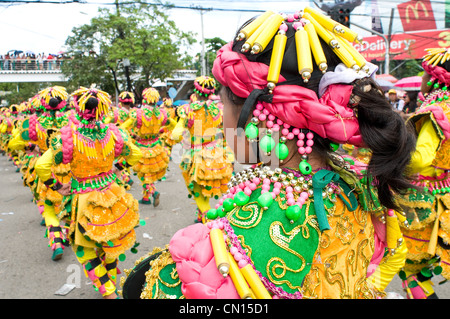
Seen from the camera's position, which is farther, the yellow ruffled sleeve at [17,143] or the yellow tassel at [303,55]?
the yellow ruffled sleeve at [17,143]

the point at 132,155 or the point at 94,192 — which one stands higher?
the point at 132,155

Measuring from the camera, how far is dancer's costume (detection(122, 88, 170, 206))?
6.83m

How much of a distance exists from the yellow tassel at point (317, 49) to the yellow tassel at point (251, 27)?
17cm

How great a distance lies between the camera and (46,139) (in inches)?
194

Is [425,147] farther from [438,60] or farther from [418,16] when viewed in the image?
[418,16]

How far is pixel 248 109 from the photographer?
1173 mm

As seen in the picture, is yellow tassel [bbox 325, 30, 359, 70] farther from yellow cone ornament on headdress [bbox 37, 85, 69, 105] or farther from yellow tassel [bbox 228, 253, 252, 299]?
yellow cone ornament on headdress [bbox 37, 85, 69, 105]

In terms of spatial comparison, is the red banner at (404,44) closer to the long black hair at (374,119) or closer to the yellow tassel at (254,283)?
the long black hair at (374,119)

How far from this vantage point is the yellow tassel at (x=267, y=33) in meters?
1.12

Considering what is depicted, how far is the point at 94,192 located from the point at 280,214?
259 cm

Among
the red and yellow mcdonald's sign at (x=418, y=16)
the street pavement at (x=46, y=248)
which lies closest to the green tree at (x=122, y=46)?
the street pavement at (x=46, y=248)

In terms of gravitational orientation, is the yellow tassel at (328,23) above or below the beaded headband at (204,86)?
above

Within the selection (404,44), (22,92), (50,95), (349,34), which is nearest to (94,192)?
(50,95)
